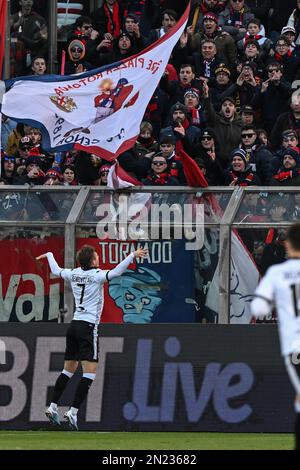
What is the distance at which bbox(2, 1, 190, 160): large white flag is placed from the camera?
18391 millimetres

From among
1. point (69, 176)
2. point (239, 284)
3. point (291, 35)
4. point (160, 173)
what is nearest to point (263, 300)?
point (239, 284)

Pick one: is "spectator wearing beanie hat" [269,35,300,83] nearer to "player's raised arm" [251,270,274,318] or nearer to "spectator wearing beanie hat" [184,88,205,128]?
"spectator wearing beanie hat" [184,88,205,128]

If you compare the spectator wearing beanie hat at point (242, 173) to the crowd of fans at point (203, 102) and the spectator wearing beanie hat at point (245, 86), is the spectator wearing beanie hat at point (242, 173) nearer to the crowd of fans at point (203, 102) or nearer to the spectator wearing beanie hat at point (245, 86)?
the crowd of fans at point (203, 102)

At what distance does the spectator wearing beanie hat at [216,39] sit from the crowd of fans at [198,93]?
0.02 meters

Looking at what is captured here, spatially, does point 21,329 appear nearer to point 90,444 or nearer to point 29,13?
point 90,444

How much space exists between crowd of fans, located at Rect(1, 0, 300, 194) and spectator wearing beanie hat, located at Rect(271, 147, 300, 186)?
0.04ft

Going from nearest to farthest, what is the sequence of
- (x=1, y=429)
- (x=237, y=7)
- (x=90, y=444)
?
(x=90, y=444) < (x=1, y=429) < (x=237, y=7)

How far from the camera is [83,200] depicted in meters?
18.0

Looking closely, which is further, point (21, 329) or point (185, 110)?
point (185, 110)

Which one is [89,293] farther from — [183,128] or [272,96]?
[272,96]

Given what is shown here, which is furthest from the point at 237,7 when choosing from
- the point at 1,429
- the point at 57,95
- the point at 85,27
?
the point at 1,429

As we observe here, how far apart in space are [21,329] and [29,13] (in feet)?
24.6

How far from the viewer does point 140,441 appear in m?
14.2

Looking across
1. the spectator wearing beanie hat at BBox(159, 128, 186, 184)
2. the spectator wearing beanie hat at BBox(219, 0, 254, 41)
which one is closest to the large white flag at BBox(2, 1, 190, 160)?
the spectator wearing beanie hat at BBox(159, 128, 186, 184)
